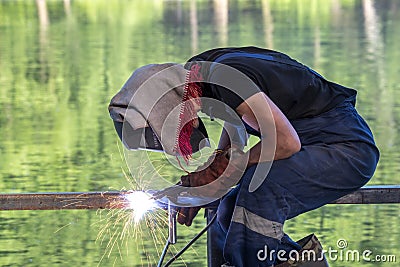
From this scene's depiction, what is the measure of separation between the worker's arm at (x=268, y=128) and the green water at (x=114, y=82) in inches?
78.3

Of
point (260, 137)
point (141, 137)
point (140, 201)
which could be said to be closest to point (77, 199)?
point (140, 201)

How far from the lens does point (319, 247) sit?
2.70 m

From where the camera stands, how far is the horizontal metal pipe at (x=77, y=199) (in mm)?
2877

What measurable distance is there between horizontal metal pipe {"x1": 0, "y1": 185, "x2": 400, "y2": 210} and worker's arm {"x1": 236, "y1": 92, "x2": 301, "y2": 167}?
0.37 meters

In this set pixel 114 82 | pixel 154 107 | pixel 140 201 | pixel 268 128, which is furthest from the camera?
pixel 114 82

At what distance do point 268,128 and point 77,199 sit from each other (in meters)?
0.67

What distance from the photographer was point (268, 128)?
2598 mm

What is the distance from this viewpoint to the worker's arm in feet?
8.44

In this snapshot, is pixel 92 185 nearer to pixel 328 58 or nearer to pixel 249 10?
pixel 328 58

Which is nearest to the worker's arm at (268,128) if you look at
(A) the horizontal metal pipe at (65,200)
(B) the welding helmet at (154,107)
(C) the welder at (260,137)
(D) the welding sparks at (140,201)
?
(C) the welder at (260,137)

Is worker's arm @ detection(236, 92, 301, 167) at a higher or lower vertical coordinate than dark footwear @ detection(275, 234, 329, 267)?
higher

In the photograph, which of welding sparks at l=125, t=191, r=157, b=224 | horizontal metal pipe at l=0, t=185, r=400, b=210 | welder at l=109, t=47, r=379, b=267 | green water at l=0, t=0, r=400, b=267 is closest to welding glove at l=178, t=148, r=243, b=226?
welder at l=109, t=47, r=379, b=267

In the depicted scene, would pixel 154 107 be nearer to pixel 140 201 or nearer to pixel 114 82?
pixel 140 201

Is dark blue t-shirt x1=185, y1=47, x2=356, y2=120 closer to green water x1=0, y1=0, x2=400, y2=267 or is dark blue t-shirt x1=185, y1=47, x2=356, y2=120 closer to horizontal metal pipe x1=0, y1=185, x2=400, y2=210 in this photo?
horizontal metal pipe x1=0, y1=185, x2=400, y2=210
